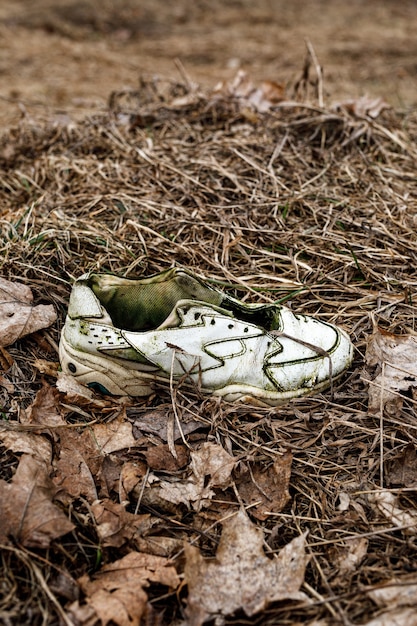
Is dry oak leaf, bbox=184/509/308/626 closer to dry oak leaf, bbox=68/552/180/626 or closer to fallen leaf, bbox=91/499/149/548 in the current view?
dry oak leaf, bbox=68/552/180/626

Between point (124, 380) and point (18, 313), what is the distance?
0.51m

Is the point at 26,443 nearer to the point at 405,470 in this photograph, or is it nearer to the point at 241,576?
the point at 241,576

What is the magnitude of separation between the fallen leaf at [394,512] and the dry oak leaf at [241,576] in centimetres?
28

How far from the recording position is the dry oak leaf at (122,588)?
1490 mm

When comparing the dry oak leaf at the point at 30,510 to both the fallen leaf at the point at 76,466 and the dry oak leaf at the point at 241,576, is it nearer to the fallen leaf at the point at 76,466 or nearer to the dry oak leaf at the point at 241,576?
the fallen leaf at the point at 76,466

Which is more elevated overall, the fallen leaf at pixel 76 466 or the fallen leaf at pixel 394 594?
the fallen leaf at pixel 76 466

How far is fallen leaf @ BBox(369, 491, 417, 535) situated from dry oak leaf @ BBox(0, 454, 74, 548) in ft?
2.81

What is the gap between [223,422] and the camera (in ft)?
6.69

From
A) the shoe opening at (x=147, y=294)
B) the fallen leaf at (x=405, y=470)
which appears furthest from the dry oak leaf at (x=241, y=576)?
the shoe opening at (x=147, y=294)

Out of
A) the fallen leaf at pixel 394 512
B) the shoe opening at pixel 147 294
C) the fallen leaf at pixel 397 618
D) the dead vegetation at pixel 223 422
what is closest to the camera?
the fallen leaf at pixel 397 618

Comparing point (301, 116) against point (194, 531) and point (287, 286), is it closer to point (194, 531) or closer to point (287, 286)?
point (287, 286)

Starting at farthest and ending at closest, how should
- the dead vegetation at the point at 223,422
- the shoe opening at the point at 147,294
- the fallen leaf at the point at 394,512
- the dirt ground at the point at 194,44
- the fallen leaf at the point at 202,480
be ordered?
1. the dirt ground at the point at 194,44
2. the shoe opening at the point at 147,294
3. the fallen leaf at the point at 202,480
4. the fallen leaf at the point at 394,512
5. the dead vegetation at the point at 223,422

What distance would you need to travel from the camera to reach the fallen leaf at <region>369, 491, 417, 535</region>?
172cm

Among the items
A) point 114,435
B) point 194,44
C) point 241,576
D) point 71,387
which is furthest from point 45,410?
point 194,44
